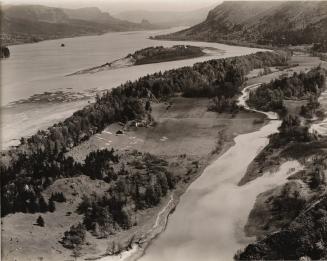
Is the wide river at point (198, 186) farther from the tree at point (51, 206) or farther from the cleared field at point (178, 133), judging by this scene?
the tree at point (51, 206)

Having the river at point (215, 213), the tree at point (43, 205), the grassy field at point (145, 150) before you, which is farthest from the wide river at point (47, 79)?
the river at point (215, 213)

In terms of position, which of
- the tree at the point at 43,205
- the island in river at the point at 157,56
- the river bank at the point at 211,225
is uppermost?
the island in river at the point at 157,56

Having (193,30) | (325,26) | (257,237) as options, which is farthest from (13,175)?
(193,30)

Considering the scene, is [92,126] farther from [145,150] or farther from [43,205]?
[43,205]

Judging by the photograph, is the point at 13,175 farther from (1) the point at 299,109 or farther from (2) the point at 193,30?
(2) the point at 193,30

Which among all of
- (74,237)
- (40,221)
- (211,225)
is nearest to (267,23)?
(211,225)

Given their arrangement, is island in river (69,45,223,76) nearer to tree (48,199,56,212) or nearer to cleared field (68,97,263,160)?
cleared field (68,97,263,160)

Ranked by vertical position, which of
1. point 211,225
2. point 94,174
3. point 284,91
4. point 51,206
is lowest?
point 211,225
